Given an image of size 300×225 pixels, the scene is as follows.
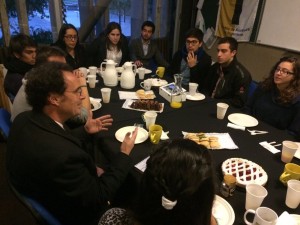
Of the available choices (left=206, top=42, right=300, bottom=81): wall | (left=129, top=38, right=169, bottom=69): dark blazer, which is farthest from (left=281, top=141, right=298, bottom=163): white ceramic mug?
(left=129, top=38, right=169, bottom=69): dark blazer

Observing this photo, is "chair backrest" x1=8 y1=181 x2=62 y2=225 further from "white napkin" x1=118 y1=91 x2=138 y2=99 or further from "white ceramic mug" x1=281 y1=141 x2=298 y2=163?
"white napkin" x1=118 y1=91 x2=138 y2=99

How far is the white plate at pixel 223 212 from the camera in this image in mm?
942

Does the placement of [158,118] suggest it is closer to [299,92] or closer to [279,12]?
[299,92]

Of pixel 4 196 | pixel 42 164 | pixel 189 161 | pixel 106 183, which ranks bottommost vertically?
pixel 4 196

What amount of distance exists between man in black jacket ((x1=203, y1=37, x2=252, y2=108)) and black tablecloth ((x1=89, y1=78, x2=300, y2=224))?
416mm

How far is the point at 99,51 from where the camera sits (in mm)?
3307

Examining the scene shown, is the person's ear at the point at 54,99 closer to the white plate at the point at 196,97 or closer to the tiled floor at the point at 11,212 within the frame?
the tiled floor at the point at 11,212

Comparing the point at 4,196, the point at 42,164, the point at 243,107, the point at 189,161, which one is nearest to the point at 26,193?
the point at 42,164

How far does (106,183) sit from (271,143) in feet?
3.41

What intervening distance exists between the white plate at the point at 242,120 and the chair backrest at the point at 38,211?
Result: 1.32m

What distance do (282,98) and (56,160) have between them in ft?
5.84

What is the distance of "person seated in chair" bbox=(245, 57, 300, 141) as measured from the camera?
190 centimetres

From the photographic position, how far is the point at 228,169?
3.92 feet

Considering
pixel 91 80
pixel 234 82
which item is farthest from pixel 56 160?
pixel 234 82
